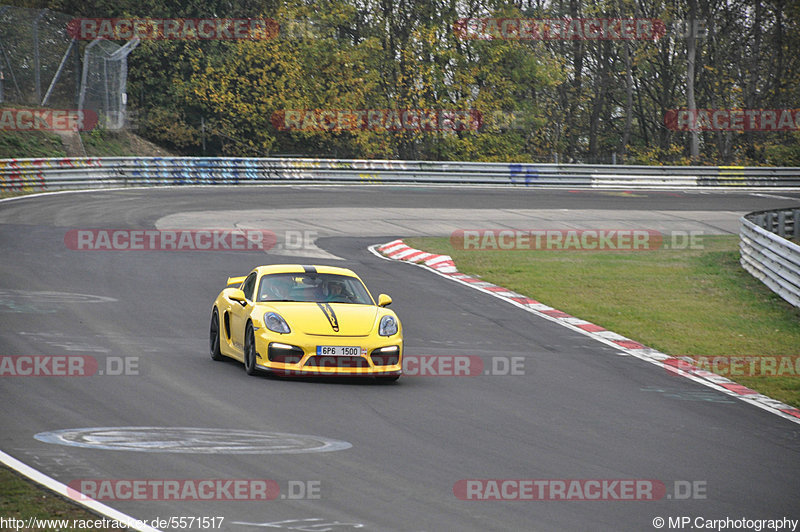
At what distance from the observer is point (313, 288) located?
1233 centimetres

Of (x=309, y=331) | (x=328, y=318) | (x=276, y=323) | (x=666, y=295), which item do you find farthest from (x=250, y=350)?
(x=666, y=295)

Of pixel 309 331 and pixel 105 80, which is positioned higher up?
pixel 105 80

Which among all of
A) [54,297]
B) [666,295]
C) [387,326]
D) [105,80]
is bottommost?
[666,295]

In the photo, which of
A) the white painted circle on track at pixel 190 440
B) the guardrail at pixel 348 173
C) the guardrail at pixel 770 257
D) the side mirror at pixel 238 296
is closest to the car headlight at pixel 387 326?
the side mirror at pixel 238 296

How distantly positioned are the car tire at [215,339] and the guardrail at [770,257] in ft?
33.0

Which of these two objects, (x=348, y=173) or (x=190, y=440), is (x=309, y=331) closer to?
(x=190, y=440)

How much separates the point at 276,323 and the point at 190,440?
302 centimetres

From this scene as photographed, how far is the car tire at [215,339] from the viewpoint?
41.0 ft

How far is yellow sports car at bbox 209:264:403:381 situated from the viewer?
1109cm

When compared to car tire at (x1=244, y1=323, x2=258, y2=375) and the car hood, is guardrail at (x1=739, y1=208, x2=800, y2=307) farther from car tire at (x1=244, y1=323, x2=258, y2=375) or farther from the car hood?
car tire at (x1=244, y1=323, x2=258, y2=375)

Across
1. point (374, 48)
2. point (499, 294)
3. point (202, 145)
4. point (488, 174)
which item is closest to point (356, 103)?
point (374, 48)

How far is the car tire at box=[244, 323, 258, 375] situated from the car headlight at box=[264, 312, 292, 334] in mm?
202

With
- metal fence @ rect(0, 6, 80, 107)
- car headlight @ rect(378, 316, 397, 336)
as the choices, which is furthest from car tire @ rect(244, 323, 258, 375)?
metal fence @ rect(0, 6, 80, 107)

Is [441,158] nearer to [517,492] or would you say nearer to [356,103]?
[356,103]
